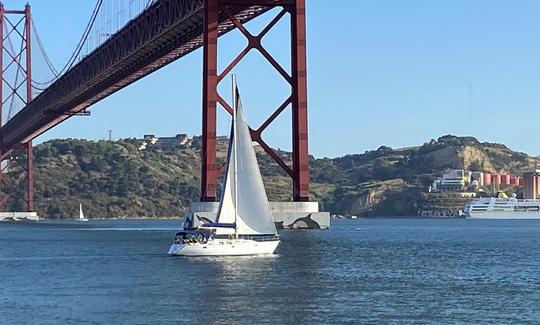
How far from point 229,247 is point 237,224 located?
109cm

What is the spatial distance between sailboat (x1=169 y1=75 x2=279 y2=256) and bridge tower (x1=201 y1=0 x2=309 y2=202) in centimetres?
1127

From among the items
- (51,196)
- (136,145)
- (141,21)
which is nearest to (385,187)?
(136,145)

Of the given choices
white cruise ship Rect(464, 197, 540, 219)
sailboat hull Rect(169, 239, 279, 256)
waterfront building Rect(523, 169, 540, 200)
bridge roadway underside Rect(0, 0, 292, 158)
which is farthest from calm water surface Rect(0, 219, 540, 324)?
waterfront building Rect(523, 169, 540, 200)

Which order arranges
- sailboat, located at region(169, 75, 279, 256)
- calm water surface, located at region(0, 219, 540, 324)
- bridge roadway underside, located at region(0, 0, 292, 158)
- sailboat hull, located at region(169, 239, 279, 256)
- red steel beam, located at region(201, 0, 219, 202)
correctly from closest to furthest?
calm water surface, located at region(0, 219, 540, 324) → sailboat hull, located at region(169, 239, 279, 256) → sailboat, located at region(169, 75, 279, 256) → red steel beam, located at region(201, 0, 219, 202) → bridge roadway underside, located at region(0, 0, 292, 158)

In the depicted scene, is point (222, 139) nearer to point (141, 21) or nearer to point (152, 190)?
point (152, 190)

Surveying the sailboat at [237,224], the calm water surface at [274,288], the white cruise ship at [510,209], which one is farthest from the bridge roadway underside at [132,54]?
the white cruise ship at [510,209]

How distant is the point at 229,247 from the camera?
123 ft

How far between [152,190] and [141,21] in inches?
3865

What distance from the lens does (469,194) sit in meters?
174

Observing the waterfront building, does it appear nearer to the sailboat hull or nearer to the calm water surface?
the calm water surface

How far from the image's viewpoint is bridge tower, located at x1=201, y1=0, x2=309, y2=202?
5200 cm

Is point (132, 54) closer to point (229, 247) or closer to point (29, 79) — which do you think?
point (229, 247)

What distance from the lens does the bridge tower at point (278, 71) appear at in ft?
171

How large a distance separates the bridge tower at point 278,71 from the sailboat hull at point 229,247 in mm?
13019
